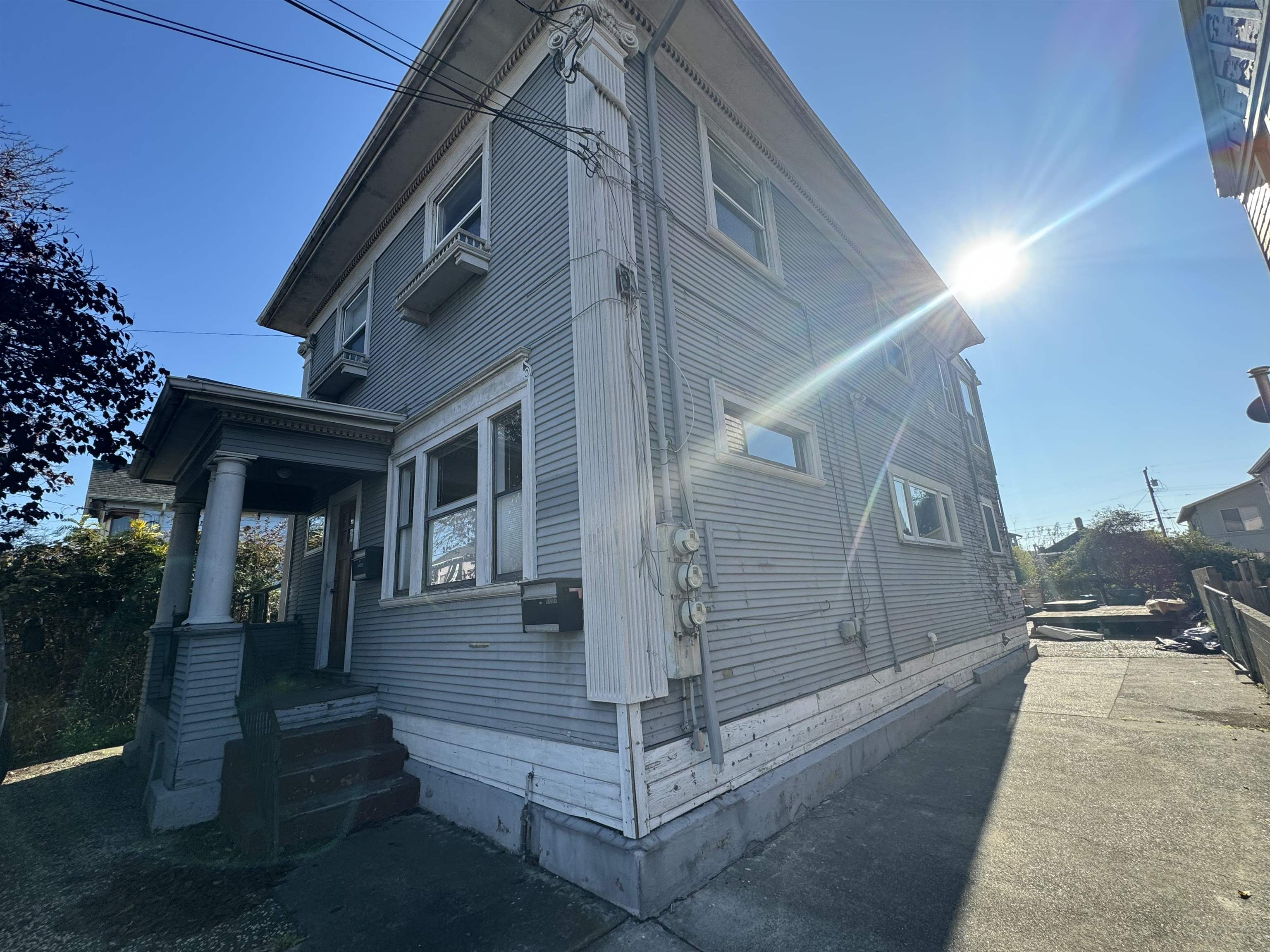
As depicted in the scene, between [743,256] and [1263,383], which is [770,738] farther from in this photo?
[1263,383]

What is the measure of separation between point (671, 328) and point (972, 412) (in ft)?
43.4

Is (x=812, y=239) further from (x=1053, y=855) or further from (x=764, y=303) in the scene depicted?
(x=1053, y=855)

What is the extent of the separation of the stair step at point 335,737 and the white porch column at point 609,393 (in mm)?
→ 3018

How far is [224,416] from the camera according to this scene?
5.39m

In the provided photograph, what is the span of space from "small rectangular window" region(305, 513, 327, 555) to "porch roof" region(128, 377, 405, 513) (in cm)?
116

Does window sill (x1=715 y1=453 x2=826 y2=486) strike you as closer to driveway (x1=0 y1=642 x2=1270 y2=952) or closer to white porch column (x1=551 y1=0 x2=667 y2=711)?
white porch column (x1=551 y1=0 x2=667 y2=711)

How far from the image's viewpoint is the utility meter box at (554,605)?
379cm

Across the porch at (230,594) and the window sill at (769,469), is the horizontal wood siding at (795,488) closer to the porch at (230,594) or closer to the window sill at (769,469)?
the window sill at (769,469)

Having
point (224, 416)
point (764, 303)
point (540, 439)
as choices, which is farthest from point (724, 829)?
point (224, 416)

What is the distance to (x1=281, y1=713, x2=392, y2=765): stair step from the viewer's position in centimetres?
479

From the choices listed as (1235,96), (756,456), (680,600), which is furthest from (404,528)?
(1235,96)

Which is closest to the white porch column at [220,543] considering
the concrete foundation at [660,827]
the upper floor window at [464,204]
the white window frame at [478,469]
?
the white window frame at [478,469]

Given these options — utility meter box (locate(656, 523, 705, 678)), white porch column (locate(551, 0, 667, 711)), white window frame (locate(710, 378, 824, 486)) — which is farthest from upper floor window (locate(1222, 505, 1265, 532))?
white porch column (locate(551, 0, 667, 711))

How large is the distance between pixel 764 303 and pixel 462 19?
4.25 metres
